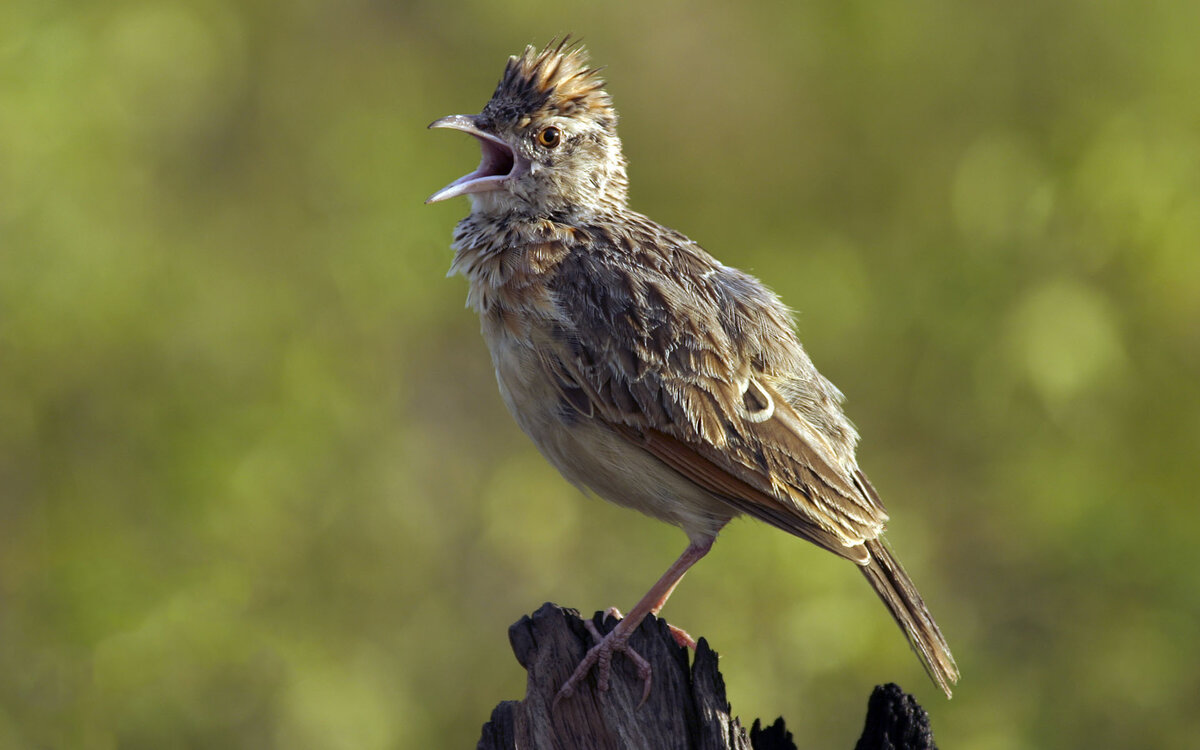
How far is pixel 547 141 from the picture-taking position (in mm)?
5152

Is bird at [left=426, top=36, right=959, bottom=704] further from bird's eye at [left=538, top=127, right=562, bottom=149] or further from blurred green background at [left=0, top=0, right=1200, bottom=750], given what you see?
blurred green background at [left=0, top=0, right=1200, bottom=750]

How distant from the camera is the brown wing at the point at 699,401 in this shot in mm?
4488

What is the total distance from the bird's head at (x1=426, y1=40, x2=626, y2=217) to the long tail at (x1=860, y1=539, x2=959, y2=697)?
1.79 meters

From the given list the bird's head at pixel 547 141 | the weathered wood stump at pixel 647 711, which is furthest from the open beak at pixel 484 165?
the weathered wood stump at pixel 647 711

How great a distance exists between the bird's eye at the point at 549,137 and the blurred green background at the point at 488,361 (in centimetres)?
251

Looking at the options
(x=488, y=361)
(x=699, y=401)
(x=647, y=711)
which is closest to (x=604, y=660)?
(x=647, y=711)

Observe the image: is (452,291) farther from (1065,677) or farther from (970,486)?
(1065,677)

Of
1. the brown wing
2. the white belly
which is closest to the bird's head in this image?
the brown wing

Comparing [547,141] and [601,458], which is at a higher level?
[547,141]

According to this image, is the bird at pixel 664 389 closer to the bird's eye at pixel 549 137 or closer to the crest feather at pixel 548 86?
the bird's eye at pixel 549 137

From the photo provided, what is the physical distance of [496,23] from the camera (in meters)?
8.07

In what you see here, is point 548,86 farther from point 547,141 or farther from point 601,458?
point 601,458

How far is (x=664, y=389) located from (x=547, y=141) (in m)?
1.23

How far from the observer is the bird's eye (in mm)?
5145
